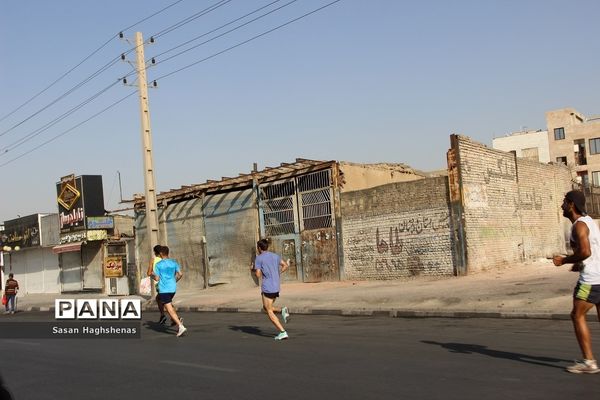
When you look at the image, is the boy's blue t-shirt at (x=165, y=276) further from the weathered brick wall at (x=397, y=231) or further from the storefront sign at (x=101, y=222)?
the storefront sign at (x=101, y=222)

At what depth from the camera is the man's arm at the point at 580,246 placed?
21.3ft

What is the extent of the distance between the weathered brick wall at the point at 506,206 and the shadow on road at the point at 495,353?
11.7m

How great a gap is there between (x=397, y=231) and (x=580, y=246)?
1549 centimetres

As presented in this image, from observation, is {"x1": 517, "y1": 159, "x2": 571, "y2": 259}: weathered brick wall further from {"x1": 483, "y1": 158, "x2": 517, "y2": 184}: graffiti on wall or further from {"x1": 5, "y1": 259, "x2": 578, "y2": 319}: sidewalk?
{"x1": 5, "y1": 259, "x2": 578, "y2": 319}: sidewalk

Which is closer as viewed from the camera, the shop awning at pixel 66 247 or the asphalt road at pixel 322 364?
the asphalt road at pixel 322 364

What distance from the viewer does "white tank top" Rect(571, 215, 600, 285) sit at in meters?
6.53

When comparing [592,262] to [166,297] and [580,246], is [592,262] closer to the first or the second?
[580,246]

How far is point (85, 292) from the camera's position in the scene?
35.8m

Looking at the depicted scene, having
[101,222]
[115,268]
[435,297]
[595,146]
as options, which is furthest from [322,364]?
[595,146]

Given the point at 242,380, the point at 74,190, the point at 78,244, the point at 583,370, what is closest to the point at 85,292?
the point at 78,244

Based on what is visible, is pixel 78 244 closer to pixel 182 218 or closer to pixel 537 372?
pixel 182 218

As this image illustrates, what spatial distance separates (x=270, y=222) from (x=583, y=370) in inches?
811

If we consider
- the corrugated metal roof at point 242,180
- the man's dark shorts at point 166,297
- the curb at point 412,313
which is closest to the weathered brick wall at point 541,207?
the corrugated metal roof at point 242,180

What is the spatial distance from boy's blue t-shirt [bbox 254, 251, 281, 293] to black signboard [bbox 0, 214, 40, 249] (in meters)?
33.0
